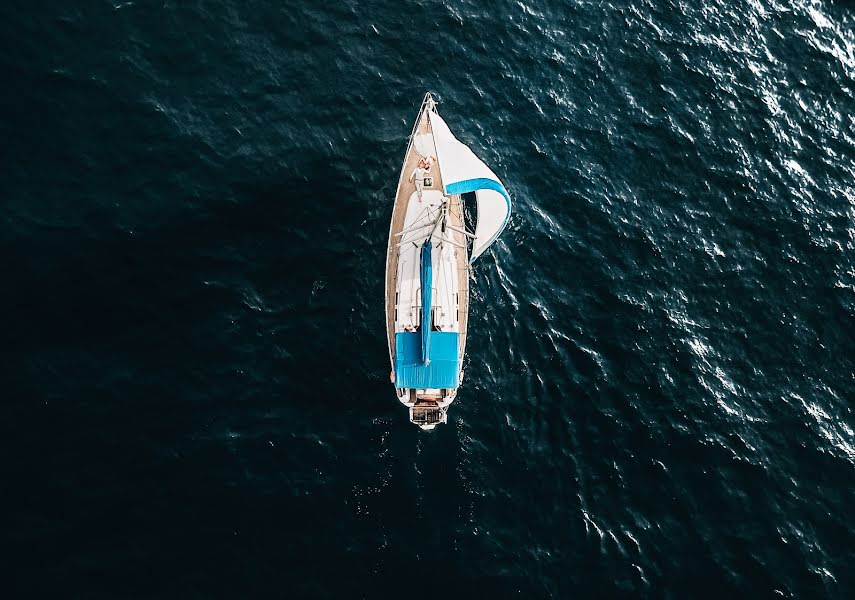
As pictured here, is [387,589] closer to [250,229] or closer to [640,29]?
[250,229]

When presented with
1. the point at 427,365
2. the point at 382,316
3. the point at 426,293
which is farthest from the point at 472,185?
the point at 427,365

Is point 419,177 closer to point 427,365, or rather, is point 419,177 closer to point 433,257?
point 433,257

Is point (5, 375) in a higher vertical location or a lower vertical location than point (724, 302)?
lower

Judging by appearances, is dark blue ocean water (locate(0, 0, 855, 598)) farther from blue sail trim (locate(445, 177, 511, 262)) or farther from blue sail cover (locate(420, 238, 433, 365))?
blue sail trim (locate(445, 177, 511, 262))

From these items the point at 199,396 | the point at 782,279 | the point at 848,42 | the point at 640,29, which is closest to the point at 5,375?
the point at 199,396

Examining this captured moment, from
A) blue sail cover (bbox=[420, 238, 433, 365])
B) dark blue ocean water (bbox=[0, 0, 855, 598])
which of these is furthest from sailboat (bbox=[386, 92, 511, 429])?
dark blue ocean water (bbox=[0, 0, 855, 598])

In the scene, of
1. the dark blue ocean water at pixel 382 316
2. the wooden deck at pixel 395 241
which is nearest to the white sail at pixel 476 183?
the wooden deck at pixel 395 241

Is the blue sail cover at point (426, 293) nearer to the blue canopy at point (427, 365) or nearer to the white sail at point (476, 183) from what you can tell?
the blue canopy at point (427, 365)
